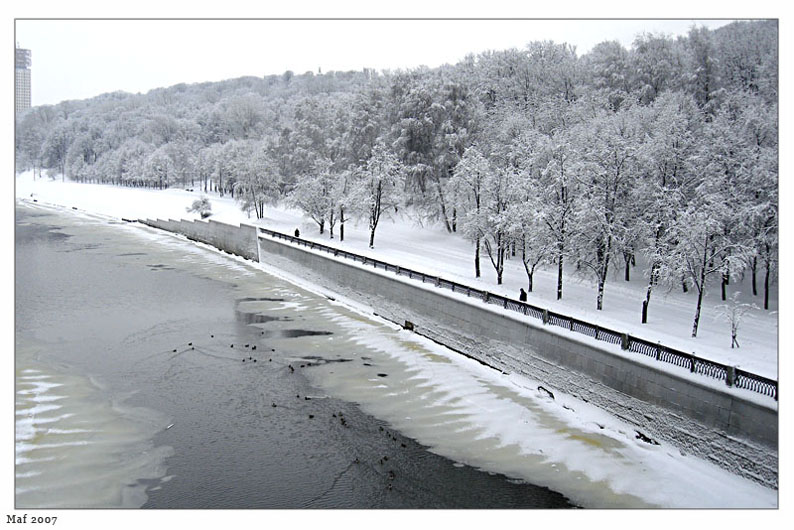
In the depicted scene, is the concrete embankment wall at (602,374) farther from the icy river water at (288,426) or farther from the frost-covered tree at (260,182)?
the frost-covered tree at (260,182)

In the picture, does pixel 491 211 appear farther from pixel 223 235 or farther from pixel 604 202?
pixel 223 235

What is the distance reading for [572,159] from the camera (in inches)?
1358

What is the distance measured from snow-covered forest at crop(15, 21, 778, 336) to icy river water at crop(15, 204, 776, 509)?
9.82 meters

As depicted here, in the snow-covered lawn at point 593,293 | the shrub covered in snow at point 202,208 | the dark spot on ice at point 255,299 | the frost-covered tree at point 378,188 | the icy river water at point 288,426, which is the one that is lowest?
the icy river water at point 288,426

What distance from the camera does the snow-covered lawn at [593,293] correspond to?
23891mm

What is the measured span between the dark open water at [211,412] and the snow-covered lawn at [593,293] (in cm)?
906

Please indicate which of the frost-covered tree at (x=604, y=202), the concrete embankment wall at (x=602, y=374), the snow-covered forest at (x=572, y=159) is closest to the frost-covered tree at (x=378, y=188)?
the snow-covered forest at (x=572, y=159)

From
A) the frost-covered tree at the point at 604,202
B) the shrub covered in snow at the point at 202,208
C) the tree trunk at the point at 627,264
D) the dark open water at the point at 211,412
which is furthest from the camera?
the shrub covered in snow at the point at 202,208

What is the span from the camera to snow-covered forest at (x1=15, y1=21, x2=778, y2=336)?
29.4 m

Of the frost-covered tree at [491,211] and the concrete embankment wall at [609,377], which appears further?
the frost-covered tree at [491,211]

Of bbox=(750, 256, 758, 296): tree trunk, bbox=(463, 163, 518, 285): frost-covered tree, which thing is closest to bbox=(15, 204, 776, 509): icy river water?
bbox=(463, 163, 518, 285): frost-covered tree

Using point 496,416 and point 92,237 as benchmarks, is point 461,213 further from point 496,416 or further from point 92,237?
point 92,237

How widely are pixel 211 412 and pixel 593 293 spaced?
2121 cm
